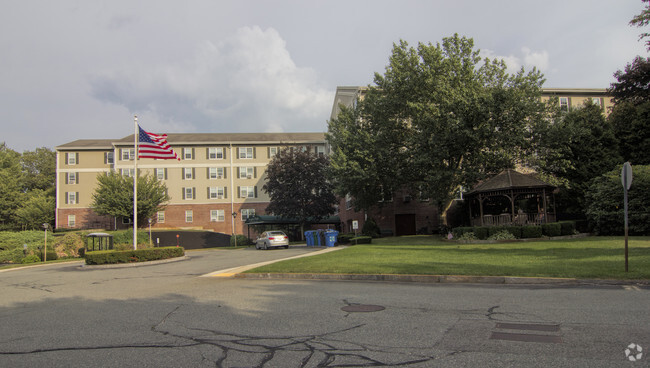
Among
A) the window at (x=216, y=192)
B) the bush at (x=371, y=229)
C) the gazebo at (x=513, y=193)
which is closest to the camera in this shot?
the gazebo at (x=513, y=193)

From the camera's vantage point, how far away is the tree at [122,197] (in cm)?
4856

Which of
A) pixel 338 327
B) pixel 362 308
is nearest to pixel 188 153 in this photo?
pixel 362 308

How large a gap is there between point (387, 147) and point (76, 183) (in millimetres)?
45215

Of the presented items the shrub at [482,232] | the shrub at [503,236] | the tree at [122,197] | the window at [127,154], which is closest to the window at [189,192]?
the tree at [122,197]

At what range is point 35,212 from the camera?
181 ft

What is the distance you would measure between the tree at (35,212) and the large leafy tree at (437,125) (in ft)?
144

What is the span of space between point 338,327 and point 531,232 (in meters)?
23.6

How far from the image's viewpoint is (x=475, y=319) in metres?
6.78

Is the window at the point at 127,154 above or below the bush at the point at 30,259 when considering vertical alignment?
above

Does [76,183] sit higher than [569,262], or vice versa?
[76,183]

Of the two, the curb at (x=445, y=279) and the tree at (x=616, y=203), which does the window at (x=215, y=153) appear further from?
the curb at (x=445, y=279)

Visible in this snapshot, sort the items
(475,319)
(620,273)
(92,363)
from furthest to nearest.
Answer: (620,273) < (475,319) < (92,363)

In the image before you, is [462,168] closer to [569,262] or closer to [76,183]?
[569,262]

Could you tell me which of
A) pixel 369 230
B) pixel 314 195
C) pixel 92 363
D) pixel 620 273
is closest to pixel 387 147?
pixel 369 230
